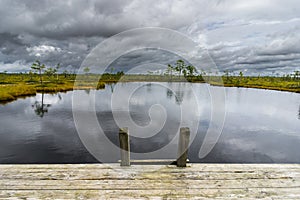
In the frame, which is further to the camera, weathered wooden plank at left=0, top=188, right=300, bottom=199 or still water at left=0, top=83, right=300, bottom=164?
still water at left=0, top=83, right=300, bottom=164

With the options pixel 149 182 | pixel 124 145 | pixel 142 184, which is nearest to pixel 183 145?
pixel 149 182

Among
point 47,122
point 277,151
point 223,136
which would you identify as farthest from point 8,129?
point 277,151

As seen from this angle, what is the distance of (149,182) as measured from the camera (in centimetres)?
430

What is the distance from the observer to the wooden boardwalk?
12.8 ft

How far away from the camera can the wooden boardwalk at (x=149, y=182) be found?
3.90 meters

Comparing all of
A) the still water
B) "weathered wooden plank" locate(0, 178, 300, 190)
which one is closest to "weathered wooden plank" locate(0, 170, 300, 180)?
"weathered wooden plank" locate(0, 178, 300, 190)

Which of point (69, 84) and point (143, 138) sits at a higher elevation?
point (69, 84)

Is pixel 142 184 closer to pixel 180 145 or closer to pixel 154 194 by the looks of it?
pixel 154 194

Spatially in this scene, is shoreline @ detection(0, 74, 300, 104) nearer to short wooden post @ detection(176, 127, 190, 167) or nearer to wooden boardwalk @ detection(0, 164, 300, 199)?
wooden boardwalk @ detection(0, 164, 300, 199)

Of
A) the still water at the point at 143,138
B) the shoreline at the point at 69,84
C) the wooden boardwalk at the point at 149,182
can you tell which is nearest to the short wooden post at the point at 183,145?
the wooden boardwalk at the point at 149,182

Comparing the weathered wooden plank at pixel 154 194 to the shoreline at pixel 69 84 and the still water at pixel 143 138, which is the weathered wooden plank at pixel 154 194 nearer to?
the still water at pixel 143 138

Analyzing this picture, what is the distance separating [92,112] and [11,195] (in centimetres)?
1758

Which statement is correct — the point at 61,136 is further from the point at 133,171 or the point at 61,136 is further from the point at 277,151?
the point at 277,151

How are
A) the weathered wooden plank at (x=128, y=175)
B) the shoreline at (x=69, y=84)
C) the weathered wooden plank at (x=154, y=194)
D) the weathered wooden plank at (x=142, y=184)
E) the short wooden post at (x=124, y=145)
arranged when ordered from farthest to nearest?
the shoreline at (x=69, y=84)
the short wooden post at (x=124, y=145)
the weathered wooden plank at (x=128, y=175)
the weathered wooden plank at (x=142, y=184)
the weathered wooden plank at (x=154, y=194)
